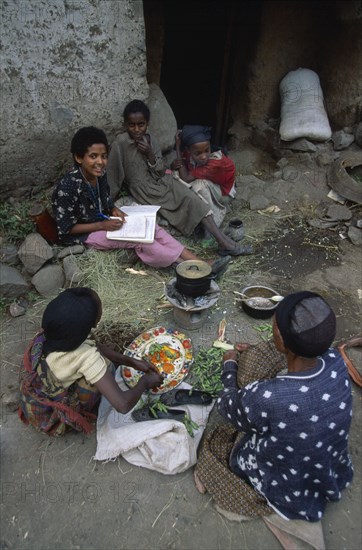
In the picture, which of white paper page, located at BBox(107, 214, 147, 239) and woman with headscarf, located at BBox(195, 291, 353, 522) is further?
white paper page, located at BBox(107, 214, 147, 239)

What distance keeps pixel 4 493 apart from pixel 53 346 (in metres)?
1.02

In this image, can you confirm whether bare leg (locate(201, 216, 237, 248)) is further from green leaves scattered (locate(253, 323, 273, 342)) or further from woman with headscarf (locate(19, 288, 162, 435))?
woman with headscarf (locate(19, 288, 162, 435))

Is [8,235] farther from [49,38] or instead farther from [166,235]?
[49,38]

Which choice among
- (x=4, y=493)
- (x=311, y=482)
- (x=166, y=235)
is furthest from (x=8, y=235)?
(x=311, y=482)

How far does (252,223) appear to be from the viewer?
17.0 feet

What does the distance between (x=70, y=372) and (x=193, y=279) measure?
1267mm

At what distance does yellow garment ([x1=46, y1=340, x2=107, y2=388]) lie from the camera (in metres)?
2.26

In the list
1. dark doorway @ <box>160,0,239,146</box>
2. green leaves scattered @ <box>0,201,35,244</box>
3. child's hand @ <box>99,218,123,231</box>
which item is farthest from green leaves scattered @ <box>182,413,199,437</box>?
dark doorway @ <box>160,0,239,146</box>

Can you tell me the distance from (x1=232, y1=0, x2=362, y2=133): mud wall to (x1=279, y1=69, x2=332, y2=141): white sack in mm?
304

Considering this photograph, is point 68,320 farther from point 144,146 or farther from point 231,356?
point 144,146

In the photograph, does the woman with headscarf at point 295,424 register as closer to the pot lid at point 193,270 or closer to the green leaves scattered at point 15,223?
the pot lid at point 193,270

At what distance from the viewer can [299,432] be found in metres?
1.80

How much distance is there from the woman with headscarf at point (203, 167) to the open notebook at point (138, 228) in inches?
30.6

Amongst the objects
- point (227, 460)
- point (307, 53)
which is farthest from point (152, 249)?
point (307, 53)
